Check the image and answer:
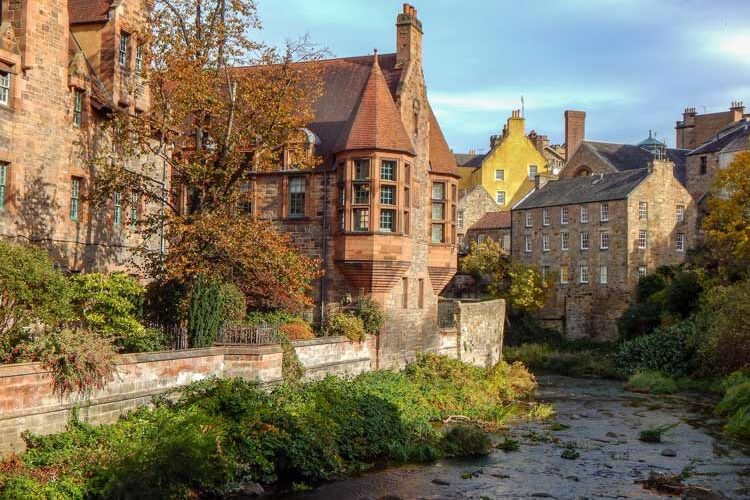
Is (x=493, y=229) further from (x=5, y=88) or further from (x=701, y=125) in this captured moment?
(x=5, y=88)

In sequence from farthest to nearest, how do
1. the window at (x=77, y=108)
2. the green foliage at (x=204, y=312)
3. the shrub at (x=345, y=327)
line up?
the shrub at (x=345, y=327)
the window at (x=77, y=108)
the green foliage at (x=204, y=312)

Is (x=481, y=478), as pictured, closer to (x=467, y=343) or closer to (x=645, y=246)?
(x=467, y=343)

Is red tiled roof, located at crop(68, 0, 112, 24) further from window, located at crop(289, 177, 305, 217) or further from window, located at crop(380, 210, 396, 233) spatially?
window, located at crop(380, 210, 396, 233)

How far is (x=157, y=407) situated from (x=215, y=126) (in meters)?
10.1

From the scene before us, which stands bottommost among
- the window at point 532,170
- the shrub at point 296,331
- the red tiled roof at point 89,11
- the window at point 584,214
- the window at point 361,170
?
the shrub at point 296,331

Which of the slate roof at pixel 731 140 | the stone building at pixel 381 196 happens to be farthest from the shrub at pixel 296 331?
the slate roof at pixel 731 140

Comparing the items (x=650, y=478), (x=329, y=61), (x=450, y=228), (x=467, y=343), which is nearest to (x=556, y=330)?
(x=467, y=343)

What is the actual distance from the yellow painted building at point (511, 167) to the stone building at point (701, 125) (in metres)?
12.3

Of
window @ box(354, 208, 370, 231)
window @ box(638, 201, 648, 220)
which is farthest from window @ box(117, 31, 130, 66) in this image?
window @ box(638, 201, 648, 220)

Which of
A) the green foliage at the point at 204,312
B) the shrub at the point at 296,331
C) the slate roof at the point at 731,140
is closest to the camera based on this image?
the green foliage at the point at 204,312

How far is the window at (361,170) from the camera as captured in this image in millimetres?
31094

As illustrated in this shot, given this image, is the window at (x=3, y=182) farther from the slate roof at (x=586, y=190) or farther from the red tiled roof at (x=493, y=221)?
the red tiled roof at (x=493, y=221)

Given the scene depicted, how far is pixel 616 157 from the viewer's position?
229 feet

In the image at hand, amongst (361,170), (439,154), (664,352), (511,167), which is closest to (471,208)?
(511,167)
